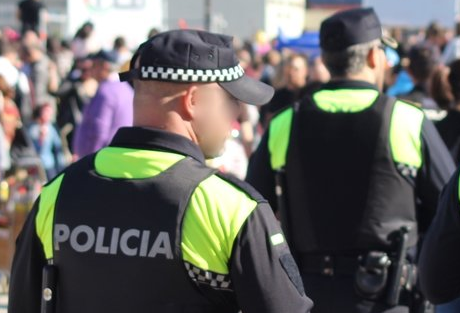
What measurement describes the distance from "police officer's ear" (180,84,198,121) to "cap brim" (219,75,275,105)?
0.29 feet

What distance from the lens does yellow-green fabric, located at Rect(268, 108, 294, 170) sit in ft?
15.4

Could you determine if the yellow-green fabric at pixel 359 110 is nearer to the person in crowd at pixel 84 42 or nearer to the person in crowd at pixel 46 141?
the person in crowd at pixel 46 141

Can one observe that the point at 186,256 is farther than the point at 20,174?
No

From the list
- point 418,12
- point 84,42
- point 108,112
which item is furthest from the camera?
point 84,42

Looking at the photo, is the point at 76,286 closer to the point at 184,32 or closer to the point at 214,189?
the point at 214,189

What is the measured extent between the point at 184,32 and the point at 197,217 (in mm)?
535

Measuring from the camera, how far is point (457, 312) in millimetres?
3885

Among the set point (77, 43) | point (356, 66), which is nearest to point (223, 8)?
point (77, 43)

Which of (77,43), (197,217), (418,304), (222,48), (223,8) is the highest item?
(222,48)

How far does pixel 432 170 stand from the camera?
14.6 feet

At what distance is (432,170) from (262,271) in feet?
5.90

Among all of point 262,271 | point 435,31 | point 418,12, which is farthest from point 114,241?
point 435,31

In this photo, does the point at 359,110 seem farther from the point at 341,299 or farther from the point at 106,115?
the point at 106,115

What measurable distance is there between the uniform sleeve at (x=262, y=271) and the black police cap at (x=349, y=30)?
2.02 m
